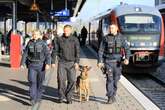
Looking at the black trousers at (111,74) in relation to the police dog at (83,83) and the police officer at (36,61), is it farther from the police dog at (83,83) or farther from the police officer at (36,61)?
the police officer at (36,61)

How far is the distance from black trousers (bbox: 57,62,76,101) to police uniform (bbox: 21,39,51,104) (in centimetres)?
43

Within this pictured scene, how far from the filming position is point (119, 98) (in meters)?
13.2

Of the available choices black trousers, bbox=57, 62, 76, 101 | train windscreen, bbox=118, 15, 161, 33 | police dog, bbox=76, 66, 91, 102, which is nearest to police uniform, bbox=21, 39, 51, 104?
black trousers, bbox=57, 62, 76, 101

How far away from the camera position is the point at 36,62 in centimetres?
1159

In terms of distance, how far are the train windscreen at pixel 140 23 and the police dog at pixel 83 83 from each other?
454 inches

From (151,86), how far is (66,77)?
29.3ft

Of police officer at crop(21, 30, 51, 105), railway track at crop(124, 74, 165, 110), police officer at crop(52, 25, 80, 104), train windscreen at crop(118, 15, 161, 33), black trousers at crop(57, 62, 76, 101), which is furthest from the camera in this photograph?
train windscreen at crop(118, 15, 161, 33)

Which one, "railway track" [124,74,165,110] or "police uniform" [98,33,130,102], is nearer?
"police uniform" [98,33,130,102]

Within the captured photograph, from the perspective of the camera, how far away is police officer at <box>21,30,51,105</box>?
11.5 meters

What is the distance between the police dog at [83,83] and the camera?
12.1 m

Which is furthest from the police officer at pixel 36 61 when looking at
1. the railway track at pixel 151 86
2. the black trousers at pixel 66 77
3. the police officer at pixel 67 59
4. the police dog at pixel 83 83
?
the railway track at pixel 151 86

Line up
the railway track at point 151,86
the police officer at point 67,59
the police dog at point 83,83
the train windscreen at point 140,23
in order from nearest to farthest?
1. the police officer at point 67,59
2. the police dog at point 83,83
3. the railway track at point 151,86
4. the train windscreen at point 140,23

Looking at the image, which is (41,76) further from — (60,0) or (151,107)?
(60,0)

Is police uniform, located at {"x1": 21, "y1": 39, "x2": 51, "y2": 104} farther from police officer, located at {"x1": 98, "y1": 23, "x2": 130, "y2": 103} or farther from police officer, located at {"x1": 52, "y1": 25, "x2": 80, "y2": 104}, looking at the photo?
police officer, located at {"x1": 98, "y1": 23, "x2": 130, "y2": 103}
